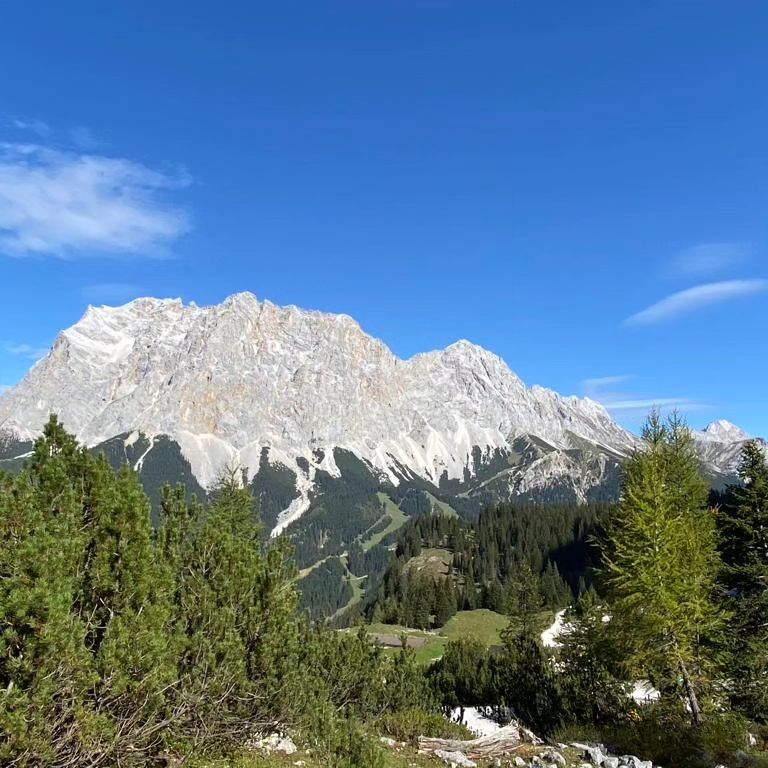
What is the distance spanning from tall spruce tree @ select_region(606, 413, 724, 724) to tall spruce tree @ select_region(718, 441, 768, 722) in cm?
151

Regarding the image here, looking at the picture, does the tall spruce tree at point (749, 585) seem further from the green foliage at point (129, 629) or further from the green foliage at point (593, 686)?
the green foliage at point (129, 629)

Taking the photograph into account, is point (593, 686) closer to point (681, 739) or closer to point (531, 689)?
point (531, 689)

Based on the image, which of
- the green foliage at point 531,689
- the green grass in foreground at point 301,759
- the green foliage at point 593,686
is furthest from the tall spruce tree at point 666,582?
the green grass in foreground at point 301,759

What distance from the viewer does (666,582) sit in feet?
80.1

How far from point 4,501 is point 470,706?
41.7 m

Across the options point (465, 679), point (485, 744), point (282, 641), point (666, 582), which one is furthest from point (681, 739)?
point (465, 679)

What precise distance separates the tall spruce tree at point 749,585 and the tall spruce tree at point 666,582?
1.51 metres

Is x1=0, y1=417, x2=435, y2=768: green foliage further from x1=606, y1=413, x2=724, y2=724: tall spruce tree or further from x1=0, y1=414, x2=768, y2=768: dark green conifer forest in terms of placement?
x1=606, y1=413, x2=724, y2=724: tall spruce tree

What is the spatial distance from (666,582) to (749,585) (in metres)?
7.61

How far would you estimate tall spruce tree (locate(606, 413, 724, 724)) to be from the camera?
24.2m

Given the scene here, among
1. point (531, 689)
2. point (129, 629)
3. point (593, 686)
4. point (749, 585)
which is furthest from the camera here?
point (531, 689)

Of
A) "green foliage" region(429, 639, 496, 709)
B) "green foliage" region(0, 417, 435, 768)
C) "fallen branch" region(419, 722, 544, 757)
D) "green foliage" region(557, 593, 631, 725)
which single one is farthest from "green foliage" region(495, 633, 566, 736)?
"green foliage" region(0, 417, 435, 768)

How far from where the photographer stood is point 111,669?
9156mm

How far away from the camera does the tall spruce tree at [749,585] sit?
26.8 metres
